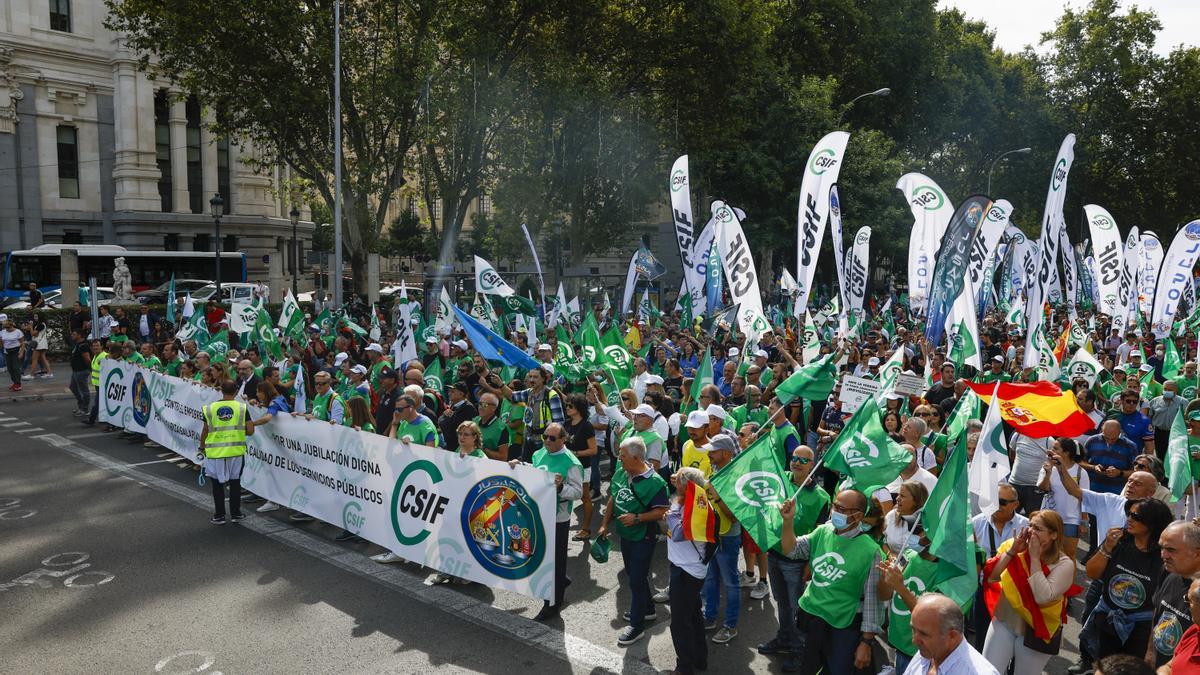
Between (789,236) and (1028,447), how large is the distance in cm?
2804

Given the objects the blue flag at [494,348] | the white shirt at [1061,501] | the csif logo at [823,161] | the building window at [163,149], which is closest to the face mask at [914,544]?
the white shirt at [1061,501]

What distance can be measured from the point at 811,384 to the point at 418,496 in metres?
4.01

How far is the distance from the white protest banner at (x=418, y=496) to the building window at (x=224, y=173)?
42844 millimetres

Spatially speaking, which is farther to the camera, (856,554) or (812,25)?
(812,25)

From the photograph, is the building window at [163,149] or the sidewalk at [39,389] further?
the building window at [163,149]

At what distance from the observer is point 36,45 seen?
1601 inches

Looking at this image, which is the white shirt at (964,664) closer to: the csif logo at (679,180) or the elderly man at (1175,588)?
the elderly man at (1175,588)

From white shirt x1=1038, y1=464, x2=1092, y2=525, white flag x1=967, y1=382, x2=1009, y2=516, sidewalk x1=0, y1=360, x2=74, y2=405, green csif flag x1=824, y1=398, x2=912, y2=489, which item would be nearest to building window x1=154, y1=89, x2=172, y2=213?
sidewalk x1=0, y1=360, x2=74, y2=405

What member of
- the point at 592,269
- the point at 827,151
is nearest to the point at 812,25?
the point at 827,151

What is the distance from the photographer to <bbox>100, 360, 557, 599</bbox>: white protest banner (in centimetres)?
719

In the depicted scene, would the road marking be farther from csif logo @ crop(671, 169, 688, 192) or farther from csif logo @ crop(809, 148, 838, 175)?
csif logo @ crop(671, 169, 688, 192)

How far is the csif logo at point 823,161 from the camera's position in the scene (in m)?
15.2

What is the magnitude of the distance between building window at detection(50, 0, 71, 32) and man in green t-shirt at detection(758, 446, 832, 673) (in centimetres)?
4708

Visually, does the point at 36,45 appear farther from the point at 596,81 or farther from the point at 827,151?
the point at 827,151
